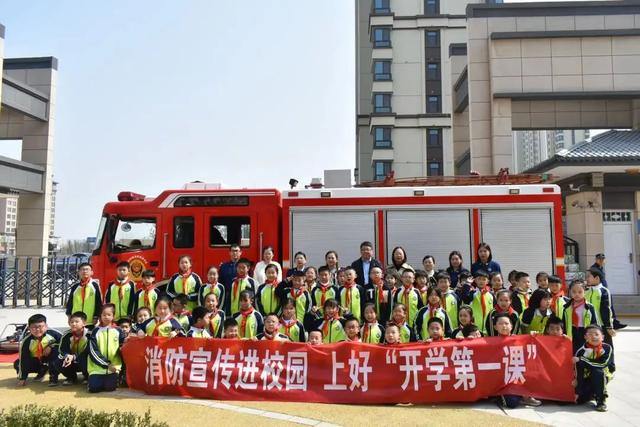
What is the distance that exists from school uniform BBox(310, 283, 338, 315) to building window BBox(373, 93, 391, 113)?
4312cm

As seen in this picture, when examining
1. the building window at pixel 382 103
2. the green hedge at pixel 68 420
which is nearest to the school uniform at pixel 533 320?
the green hedge at pixel 68 420

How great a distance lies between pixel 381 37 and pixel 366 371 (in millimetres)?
47731

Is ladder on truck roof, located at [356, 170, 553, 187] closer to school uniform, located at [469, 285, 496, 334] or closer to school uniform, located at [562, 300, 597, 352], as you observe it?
Answer: school uniform, located at [469, 285, 496, 334]

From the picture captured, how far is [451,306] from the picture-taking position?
24.7ft

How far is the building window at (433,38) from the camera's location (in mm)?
49750

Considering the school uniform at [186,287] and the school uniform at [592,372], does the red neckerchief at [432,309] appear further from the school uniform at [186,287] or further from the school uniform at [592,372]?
the school uniform at [186,287]

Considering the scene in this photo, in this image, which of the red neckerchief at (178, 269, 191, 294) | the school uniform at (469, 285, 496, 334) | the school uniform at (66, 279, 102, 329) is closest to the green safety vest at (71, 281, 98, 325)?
the school uniform at (66, 279, 102, 329)

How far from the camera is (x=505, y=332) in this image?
21.9ft

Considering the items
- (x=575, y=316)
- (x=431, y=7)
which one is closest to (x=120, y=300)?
(x=575, y=316)

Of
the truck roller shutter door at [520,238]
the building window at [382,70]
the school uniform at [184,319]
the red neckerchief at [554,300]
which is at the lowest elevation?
the school uniform at [184,319]

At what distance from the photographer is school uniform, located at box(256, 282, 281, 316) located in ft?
26.4

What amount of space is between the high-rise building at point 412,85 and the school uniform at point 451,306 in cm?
4084

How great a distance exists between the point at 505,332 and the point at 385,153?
139 ft

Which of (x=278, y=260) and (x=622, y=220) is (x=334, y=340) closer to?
(x=278, y=260)
